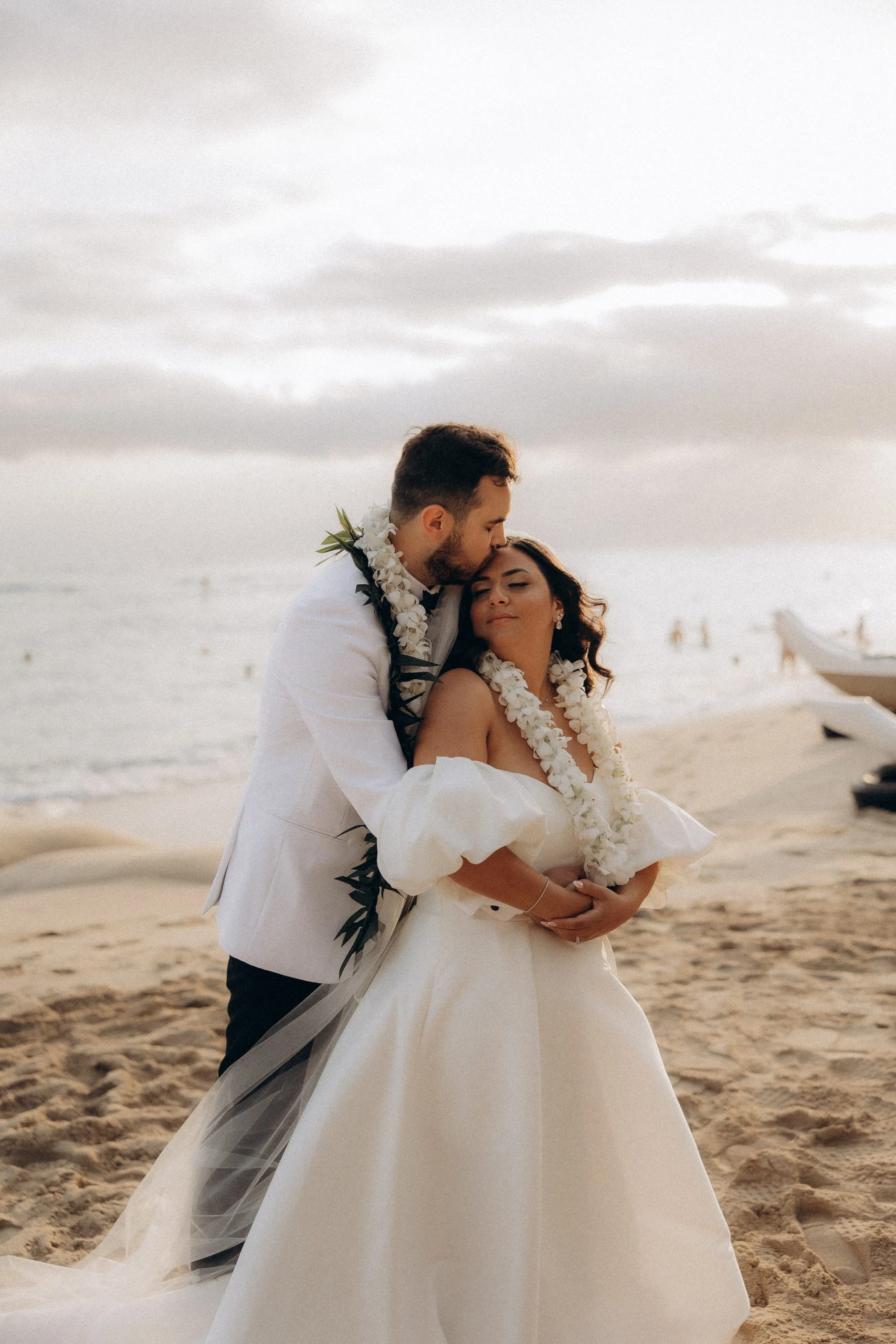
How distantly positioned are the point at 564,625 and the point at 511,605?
32 centimetres

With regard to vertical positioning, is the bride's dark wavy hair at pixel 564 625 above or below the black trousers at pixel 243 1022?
above

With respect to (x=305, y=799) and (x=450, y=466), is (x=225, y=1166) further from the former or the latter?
(x=450, y=466)

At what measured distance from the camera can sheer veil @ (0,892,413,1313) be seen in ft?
9.22

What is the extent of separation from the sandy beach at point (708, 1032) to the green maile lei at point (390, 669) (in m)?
1.57

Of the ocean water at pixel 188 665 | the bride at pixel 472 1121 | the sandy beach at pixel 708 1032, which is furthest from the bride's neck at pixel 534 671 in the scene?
the ocean water at pixel 188 665

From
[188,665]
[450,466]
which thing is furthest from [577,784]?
[188,665]

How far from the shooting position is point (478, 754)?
263 cm

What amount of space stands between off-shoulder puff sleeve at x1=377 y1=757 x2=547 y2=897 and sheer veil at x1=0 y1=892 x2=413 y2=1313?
395 mm

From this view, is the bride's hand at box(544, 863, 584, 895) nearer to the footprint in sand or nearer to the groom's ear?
the groom's ear

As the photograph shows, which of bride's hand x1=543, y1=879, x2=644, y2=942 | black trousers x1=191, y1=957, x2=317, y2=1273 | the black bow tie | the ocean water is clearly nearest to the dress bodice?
bride's hand x1=543, y1=879, x2=644, y2=942

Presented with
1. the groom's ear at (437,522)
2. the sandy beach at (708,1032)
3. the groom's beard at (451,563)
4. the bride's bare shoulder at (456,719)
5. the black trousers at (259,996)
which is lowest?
the sandy beach at (708,1032)

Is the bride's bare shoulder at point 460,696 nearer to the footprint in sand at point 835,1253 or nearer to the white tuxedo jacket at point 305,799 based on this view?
the white tuxedo jacket at point 305,799

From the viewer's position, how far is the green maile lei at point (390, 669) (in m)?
2.69

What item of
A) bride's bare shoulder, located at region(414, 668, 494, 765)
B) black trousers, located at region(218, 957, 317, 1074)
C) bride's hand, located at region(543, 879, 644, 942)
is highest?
bride's bare shoulder, located at region(414, 668, 494, 765)
